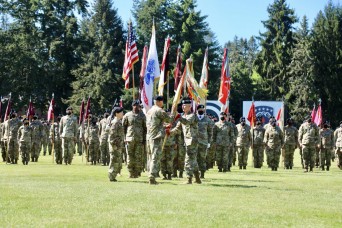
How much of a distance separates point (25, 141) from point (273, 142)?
35.6 ft

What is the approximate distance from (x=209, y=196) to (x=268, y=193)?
1800 millimetres

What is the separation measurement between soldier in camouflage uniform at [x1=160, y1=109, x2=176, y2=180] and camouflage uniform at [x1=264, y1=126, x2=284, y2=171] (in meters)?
8.75

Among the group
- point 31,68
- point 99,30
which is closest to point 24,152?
point 31,68

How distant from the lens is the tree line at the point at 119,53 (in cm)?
6875

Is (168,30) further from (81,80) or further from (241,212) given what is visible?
(241,212)

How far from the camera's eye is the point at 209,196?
42.7ft

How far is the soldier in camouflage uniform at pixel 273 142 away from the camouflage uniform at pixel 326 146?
2366 millimetres

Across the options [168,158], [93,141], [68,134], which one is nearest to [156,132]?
[168,158]

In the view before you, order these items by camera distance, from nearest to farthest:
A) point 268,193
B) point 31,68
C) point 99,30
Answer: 1. point 268,193
2. point 31,68
3. point 99,30

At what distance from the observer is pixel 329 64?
70375 millimetres

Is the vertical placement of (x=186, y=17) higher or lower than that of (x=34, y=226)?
higher

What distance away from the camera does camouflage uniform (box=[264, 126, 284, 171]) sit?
26.5 metres

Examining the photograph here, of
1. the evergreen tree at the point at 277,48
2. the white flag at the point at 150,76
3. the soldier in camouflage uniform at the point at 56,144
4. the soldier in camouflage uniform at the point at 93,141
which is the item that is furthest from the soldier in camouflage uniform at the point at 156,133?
the evergreen tree at the point at 277,48

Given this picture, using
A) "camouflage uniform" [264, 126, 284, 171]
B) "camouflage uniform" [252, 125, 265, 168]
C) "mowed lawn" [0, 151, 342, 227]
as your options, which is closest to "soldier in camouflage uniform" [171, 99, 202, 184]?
"mowed lawn" [0, 151, 342, 227]
